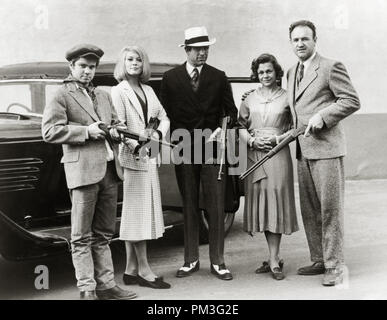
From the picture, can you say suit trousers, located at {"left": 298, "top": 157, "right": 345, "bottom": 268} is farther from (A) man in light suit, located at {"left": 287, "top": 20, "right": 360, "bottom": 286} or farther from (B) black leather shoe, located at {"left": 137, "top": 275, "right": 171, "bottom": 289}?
(B) black leather shoe, located at {"left": 137, "top": 275, "right": 171, "bottom": 289}

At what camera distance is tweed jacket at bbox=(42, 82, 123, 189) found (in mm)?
3939

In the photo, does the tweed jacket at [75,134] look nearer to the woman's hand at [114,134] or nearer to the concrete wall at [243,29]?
the woman's hand at [114,134]

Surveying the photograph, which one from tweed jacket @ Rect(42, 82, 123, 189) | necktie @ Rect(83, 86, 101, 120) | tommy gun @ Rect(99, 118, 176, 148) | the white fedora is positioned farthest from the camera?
the white fedora

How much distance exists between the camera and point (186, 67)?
480cm

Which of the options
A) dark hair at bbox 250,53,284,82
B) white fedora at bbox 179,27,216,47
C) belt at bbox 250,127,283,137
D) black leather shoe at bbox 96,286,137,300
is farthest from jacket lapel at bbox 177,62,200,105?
black leather shoe at bbox 96,286,137,300

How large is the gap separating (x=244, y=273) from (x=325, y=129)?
4.53ft

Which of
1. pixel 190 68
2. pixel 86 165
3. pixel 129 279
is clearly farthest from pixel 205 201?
pixel 86 165

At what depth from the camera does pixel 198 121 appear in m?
4.72

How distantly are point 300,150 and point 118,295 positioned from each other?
1.79 m

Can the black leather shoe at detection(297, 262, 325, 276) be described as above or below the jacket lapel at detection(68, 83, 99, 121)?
below

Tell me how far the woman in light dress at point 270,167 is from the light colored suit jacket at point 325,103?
22cm

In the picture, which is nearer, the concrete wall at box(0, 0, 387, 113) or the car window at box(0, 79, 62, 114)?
the car window at box(0, 79, 62, 114)

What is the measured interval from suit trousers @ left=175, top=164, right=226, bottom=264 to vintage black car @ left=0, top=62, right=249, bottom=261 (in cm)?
15
